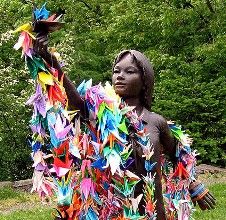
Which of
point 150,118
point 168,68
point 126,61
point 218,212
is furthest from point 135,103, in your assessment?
point 168,68

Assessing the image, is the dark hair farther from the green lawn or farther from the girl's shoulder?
the green lawn

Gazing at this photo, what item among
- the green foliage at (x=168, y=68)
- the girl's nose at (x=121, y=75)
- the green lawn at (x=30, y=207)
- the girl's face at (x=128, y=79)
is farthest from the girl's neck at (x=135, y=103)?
the green foliage at (x=168, y=68)

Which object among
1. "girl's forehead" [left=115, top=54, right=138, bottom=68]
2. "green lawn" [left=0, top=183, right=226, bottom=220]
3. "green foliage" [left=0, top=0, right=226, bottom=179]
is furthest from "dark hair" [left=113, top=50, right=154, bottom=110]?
"green foliage" [left=0, top=0, right=226, bottom=179]

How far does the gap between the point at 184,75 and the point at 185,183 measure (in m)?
12.7

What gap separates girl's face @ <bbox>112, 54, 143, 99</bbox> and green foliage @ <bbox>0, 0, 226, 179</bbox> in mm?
11462

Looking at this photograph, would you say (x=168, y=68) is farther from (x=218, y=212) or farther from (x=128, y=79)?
(x=128, y=79)

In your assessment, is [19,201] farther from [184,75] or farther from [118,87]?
[118,87]

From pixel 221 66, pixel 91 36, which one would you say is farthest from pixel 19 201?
pixel 91 36

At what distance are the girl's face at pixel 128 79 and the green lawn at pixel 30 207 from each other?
5838mm

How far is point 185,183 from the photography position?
11.8ft

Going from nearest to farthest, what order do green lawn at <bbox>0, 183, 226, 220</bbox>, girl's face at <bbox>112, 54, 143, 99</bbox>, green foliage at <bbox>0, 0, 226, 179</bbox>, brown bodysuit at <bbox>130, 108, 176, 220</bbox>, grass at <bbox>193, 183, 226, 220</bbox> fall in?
brown bodysuit at <bbox>130, 108, 176, 220</bbox> → girl's face at <bbox>112, 54, 143, 99</bbox> → grass at <bbox>193, 183, 226, 220</bbox> → green lawn at <bbox>0, 183, 226, 220</bbox> → green foliage at <bbox>0, 0, 226, 179</bbox>

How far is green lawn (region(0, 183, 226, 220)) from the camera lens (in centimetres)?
920

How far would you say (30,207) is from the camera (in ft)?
38.0

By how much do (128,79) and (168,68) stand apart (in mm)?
12948
